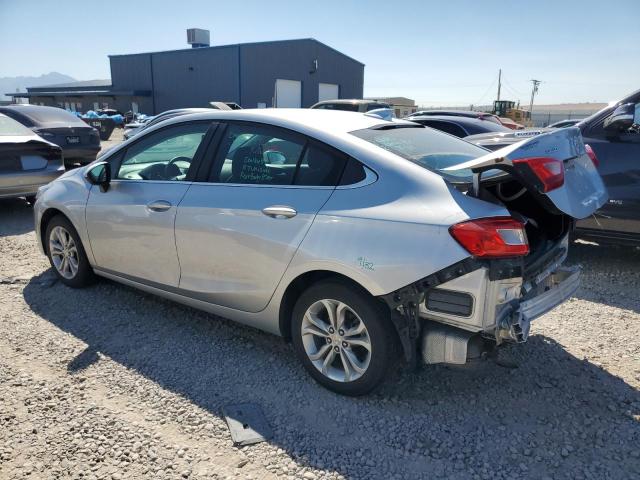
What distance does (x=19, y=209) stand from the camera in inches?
319

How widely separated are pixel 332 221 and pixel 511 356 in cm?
167

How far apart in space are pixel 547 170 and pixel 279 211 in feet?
4.72

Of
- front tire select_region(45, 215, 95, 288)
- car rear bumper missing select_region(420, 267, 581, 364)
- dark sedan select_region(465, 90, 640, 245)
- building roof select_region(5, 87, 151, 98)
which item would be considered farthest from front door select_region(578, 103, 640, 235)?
building roof select_region(5, 87, 151, 98)

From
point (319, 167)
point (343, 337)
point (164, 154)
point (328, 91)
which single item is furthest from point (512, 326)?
point (328, 91)

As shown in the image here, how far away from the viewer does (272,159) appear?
125 inches

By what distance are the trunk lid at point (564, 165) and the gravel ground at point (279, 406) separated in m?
0.96

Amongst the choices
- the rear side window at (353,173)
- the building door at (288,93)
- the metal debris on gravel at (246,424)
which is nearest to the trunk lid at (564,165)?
the rear side window at (353,173)

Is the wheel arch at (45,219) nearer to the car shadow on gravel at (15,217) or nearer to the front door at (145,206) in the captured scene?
the front door at (145,206)

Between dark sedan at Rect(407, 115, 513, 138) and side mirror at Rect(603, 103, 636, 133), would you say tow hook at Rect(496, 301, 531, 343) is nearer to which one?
side mirror at Rect(603, 103, 636, 133)

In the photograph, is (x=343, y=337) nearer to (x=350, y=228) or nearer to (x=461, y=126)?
(x=350, y=228)

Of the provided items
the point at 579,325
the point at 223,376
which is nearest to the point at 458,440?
the point at 223,376

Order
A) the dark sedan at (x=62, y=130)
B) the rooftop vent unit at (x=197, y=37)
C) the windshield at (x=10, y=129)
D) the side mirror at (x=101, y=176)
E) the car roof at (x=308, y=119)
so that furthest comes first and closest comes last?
the rooftop vent unit at (x=197, y=37)
the dark sedan at (x=62, y=130)
the windshield at (x=10, y=129)
the side mirror at (x=101, y=176)
the car roof at (x=308, y=119)

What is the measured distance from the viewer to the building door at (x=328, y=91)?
3744cm

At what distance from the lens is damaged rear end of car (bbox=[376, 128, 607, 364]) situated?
241cm
